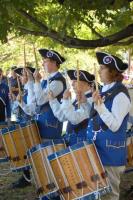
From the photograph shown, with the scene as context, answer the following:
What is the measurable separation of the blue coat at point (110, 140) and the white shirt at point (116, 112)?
0.06 metres

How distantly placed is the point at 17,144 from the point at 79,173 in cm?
186

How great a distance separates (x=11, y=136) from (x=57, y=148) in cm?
114

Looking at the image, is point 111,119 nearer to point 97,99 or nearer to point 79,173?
point 97,99

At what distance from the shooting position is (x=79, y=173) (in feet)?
15.1

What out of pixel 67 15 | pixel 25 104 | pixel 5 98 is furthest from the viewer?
pixel 5 98

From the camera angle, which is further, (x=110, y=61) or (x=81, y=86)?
(x=81, y=86)

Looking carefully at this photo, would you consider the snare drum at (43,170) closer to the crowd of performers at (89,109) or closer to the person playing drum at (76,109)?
the crowd of performers at (89,109)

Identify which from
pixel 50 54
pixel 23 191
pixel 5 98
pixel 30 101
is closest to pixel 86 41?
pixel 50 54

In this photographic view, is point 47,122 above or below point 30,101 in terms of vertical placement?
below

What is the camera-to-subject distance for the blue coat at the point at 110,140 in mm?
4820

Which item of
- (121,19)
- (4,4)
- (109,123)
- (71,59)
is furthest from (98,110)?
(71,59)

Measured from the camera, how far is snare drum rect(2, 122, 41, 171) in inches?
246

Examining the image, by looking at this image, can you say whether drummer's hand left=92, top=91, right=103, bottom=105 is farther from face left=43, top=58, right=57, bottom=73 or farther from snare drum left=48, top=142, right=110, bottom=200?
face left=43, top=58, right=57, bottom=73

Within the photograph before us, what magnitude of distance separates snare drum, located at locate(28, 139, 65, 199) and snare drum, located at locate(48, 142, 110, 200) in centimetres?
26
